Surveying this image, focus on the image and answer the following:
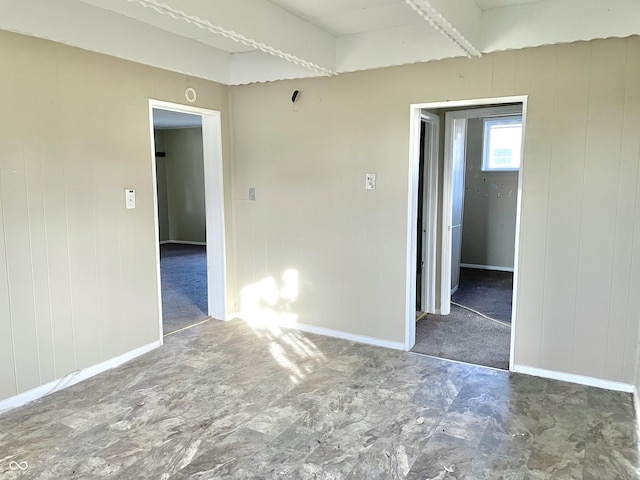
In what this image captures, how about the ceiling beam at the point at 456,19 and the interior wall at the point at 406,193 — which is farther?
the interior wall at the point at 406,193

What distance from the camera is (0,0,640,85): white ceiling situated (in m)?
2.68

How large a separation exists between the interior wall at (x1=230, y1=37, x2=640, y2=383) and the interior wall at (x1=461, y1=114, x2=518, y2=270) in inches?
151

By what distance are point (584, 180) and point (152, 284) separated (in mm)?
3350

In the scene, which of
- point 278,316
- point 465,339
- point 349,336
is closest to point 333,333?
point 349,336

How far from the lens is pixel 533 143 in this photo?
3.21m

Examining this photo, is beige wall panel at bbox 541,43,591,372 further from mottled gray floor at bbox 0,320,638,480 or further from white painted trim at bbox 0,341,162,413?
white painted trim at bbox 0,341,162,413

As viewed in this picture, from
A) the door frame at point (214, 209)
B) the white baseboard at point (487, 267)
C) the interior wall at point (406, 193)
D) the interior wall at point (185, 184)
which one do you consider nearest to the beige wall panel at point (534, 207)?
the interior wall at point (406, 193)

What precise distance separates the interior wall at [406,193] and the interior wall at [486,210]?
383 centimetres

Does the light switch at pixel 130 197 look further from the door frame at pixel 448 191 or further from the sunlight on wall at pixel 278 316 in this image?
the door frame at pixel 448 191

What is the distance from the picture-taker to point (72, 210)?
3.23m

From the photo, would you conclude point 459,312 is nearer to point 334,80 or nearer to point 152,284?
point 334,80

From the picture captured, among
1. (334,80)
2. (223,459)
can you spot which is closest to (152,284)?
(223,459)

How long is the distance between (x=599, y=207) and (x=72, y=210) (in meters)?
3.55

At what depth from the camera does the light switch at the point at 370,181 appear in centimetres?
387
